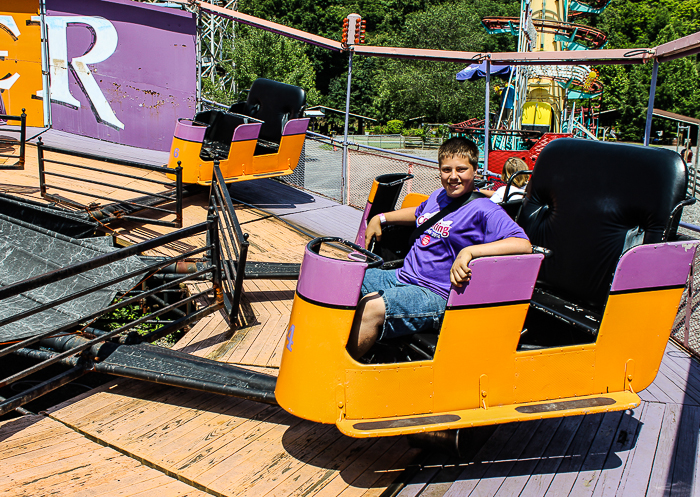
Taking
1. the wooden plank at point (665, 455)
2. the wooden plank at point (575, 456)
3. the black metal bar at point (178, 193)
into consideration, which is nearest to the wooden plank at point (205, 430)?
the wooden plank at point (575, 456)

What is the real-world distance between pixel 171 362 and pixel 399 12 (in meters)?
57.6

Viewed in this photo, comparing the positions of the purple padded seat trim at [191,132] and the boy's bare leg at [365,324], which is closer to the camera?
the boy's bare leg at [365,324]

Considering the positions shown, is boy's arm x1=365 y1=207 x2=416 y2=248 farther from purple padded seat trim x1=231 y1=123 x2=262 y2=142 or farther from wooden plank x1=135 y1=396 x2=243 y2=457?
purple padded seat trim x1=231 y1=123 x2=262 y2=142

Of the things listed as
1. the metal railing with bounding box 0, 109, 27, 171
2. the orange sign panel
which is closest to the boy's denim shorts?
the metal railing with bounding box 0, 109, 27, 171

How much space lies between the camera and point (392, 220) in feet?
11.8

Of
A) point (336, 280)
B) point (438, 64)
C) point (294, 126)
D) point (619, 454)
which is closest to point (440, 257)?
point (336, 280)

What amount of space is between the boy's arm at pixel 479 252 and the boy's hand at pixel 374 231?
98cm

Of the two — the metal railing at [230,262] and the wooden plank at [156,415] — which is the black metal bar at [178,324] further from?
the wooden plank at [156,415]

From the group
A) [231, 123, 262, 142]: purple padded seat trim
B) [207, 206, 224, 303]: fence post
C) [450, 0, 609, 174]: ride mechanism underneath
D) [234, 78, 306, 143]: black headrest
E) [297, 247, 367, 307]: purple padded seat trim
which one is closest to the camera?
[297, 247, 367, 307]: purple padded seat trim

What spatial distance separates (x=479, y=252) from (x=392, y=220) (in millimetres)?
1018

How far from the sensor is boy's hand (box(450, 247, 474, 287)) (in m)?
2.58

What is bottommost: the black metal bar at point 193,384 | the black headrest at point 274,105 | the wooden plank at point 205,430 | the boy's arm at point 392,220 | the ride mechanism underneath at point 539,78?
the wooden plank at point 205,430

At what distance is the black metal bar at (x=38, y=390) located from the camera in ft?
10.2

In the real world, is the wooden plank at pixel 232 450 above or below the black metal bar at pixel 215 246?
below
